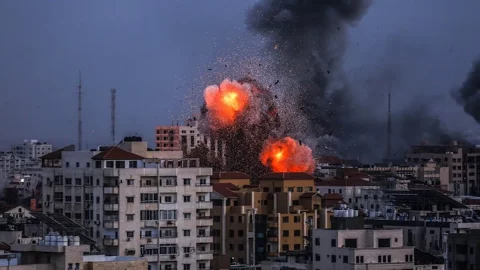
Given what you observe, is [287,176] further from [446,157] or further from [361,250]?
[446,157]

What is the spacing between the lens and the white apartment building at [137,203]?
6788cm

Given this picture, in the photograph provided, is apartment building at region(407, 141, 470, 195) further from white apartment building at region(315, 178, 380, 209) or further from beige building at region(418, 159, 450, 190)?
white apartment building at region(315, 178, 380, 209)

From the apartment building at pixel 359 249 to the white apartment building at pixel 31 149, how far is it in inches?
4792

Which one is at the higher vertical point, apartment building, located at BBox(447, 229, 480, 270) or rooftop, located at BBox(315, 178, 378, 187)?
rooftop, located at BBox(315, 178, 378, 187)

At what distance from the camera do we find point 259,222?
8244cm

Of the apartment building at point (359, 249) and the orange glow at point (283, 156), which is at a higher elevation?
the orange glow at point (283, 156)

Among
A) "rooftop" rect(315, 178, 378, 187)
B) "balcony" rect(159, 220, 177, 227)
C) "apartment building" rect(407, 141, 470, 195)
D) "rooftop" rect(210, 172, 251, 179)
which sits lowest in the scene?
"balcony" rect(159, 220, 177, 227)

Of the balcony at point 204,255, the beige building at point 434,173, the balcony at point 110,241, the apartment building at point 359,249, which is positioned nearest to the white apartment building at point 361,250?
the apartment building at point 359,249

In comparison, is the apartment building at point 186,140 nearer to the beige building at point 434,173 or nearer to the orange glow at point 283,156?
the orange glow at point 283,156

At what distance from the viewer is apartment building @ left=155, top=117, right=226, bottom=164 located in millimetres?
104438

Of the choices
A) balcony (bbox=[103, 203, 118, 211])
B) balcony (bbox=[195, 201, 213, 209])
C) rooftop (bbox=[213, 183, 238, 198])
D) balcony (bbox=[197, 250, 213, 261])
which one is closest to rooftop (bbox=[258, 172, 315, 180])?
rooftop (bbox=[213, 183, 238, 198])

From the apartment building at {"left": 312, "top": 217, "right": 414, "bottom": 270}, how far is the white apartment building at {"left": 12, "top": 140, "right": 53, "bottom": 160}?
12172 centimetres

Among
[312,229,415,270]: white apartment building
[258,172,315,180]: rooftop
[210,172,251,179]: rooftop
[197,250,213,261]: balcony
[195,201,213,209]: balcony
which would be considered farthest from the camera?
[210,172,251,179]: rooftop

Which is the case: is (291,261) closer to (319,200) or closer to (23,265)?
(23,265)
